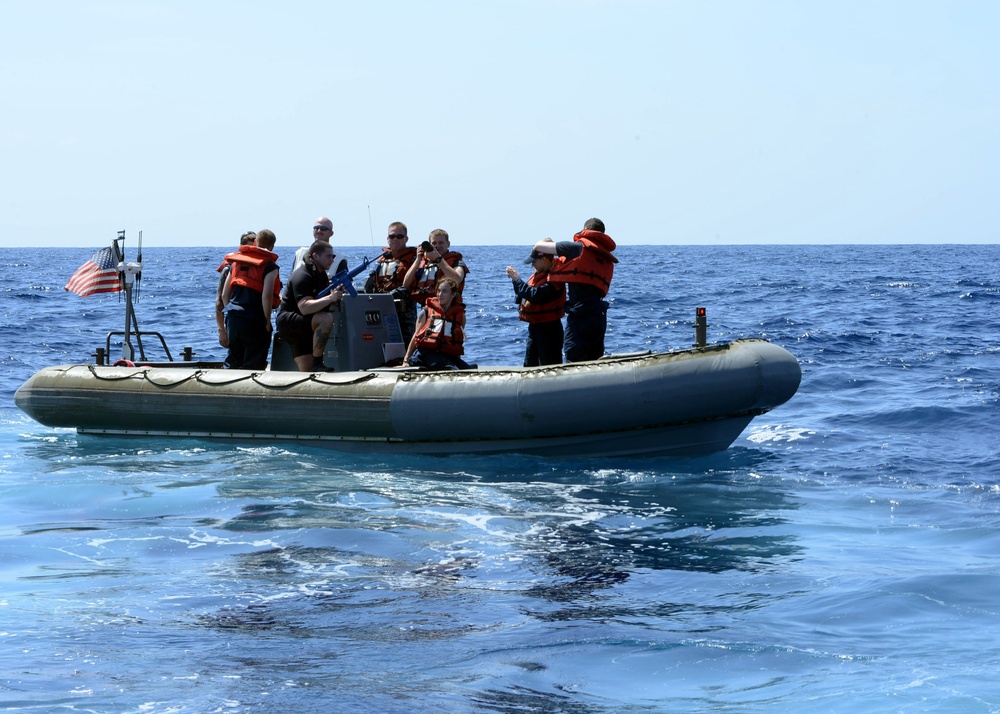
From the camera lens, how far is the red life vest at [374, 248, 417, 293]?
1038cm

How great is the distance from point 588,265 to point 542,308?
0.56 m

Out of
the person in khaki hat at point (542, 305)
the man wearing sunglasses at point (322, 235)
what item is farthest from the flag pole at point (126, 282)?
the person in khaki hat at point (542, 305)

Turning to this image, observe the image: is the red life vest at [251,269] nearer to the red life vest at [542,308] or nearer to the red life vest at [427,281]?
the red life vest at [427,281]

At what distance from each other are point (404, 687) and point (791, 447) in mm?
6458

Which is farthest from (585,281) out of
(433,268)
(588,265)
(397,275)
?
(397,275)

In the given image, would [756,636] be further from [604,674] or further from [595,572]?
[595,572]

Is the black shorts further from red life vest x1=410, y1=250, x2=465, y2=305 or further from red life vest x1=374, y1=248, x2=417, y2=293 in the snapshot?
red life vest x1=410, y1=250, x2=465, y2=305

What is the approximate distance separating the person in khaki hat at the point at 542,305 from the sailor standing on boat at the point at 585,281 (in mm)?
79

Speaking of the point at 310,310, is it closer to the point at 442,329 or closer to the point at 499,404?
the point at 442,329

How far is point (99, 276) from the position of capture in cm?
1108

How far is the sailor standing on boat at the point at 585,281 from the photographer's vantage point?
31.0 ft

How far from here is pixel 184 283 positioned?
4391 centimetres

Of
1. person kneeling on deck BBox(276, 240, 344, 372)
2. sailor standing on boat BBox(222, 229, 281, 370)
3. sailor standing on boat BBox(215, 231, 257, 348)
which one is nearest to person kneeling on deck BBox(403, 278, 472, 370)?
person kneeling on deck BBox(276, 240, 344, 372)

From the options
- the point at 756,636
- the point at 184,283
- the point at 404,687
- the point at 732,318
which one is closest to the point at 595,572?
the point at 756,636
